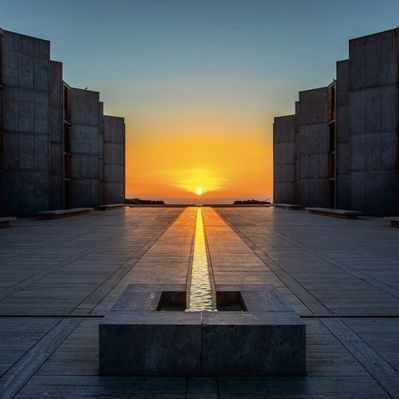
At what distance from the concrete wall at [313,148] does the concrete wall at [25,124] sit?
20906 millimetres

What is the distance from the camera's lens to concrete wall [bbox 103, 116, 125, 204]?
142 feet

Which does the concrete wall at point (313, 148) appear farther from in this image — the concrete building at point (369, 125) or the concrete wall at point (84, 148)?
the concrete wall at point (84, 148)

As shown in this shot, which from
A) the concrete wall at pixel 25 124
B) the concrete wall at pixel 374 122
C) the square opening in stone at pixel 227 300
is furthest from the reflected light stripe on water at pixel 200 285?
the concrete wall at pixel 374 122

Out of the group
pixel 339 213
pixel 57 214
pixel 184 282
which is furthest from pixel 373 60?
pixel 184 282

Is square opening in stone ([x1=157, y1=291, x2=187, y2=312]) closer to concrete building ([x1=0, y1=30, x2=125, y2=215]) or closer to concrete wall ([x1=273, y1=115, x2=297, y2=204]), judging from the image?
concrete building ([x1=0, y1=30, x2=125, y2=215])

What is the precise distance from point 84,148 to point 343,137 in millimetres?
20551

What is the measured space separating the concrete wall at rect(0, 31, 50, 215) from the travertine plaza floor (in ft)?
41.6

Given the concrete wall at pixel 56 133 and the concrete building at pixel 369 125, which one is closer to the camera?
the concrete building at pixel 369 125

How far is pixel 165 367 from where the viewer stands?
3.52 m

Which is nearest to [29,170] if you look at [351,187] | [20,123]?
[20,123]

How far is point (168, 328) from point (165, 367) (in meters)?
0.34

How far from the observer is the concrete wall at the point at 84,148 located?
34969 millimetres

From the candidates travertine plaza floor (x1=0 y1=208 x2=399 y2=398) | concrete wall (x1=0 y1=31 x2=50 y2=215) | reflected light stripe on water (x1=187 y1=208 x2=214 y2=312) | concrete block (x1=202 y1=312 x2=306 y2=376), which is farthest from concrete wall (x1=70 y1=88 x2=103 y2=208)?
concrete block (x1=202 y1=312 x2=306 y2=376)

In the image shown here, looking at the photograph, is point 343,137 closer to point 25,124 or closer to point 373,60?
point 373,60
